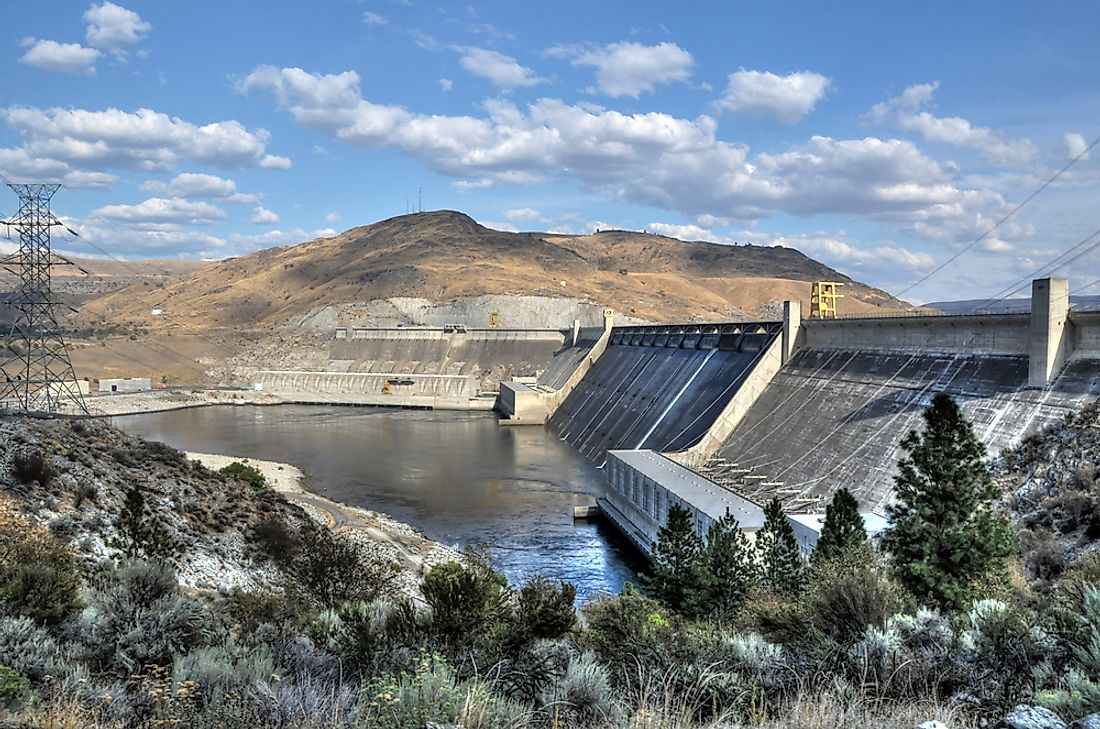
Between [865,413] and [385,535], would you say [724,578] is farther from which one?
[385,535]

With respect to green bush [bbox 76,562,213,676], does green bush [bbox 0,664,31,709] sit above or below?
above

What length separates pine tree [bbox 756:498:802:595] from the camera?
12.6 metres

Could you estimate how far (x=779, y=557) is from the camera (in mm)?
13703

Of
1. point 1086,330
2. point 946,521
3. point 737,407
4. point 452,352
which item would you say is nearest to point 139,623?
point 946,521

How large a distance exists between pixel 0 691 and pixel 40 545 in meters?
6.25

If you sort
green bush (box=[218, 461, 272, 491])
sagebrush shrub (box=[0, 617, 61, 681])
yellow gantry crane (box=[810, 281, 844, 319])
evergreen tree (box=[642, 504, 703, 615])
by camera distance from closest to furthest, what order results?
sagebrush shrub (box=[0, 617, 61, 681]) < evergreen tree (box=[642, 504, 703, 615]) < green bush (box=[218, 461, 272, 491]) < yellow gantry crane (box=[810, 281, 844, 319])

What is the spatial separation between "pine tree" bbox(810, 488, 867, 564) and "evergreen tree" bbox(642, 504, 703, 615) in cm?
197

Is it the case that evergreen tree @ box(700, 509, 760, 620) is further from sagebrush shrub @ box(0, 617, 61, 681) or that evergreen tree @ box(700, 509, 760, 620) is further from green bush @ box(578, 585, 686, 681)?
sagebrush shrub @ box(0, 617, 61, 681)

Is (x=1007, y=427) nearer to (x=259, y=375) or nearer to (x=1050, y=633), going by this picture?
(x=1050, y=633)

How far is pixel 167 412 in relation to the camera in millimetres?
61406

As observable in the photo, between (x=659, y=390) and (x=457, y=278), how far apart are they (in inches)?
2602

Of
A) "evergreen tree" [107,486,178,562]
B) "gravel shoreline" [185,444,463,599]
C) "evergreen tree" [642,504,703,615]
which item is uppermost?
"evergreen tree" [107,486,178,562]

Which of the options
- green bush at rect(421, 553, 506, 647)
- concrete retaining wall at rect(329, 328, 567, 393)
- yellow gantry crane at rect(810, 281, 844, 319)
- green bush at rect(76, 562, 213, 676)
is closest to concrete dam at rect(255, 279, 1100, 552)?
yellow gantry crane at rect(810, 281, 844, 319)

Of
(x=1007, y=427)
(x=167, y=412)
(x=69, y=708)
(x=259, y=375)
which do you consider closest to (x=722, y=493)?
(x=1007, y=427)
